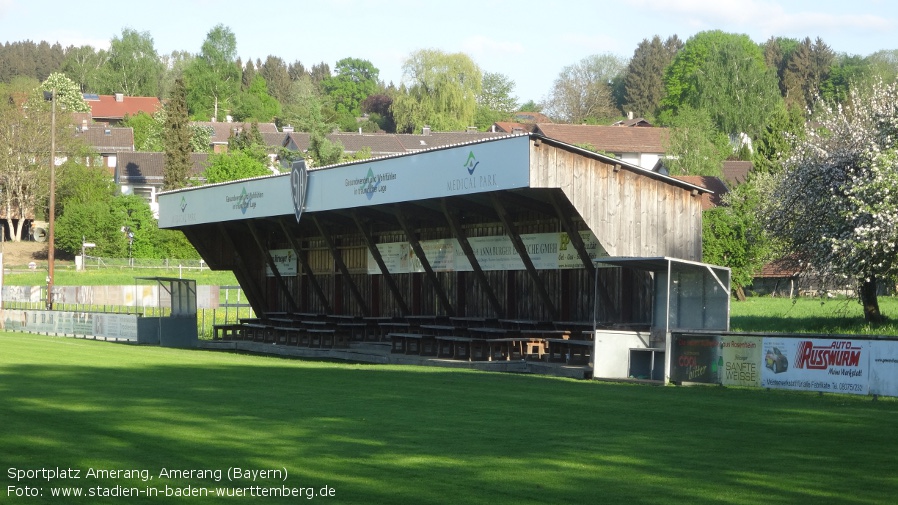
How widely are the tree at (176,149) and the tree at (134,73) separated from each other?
69.2 meters

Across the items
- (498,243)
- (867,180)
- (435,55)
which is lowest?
(498,243)

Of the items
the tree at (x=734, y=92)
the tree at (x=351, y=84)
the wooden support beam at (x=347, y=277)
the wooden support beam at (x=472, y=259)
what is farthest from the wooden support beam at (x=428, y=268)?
the tree at (x=351, y=84)

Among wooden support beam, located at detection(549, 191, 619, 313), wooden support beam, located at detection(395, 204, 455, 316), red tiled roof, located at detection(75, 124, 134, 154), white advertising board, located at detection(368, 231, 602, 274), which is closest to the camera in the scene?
wooden support beam, located at detection(549, 191, 619, 313)

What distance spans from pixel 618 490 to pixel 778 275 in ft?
203

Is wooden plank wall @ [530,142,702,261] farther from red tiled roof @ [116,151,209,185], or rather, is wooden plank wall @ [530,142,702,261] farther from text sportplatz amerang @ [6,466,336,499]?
red tiled roof @ [116,151,209,185]

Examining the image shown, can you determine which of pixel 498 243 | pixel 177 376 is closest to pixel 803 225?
pixel 498 243

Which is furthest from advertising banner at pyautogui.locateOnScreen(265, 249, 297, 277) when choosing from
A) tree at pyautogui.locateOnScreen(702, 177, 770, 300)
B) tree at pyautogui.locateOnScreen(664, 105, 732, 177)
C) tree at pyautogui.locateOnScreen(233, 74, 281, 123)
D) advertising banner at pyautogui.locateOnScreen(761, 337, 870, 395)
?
tree at pyautogui.locateOnScreen(233, 74, 281, 123)

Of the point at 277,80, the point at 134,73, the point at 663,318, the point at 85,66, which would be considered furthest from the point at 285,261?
the point at 277,80

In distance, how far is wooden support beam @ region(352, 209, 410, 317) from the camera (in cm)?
3016

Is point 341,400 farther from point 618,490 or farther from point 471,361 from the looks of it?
point 471,361

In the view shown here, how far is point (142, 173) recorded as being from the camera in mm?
99812

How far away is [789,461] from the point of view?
1004 cm

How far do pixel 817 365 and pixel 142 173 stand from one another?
8995 centimetres

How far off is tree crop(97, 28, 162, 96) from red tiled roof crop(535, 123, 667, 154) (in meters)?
77.5
